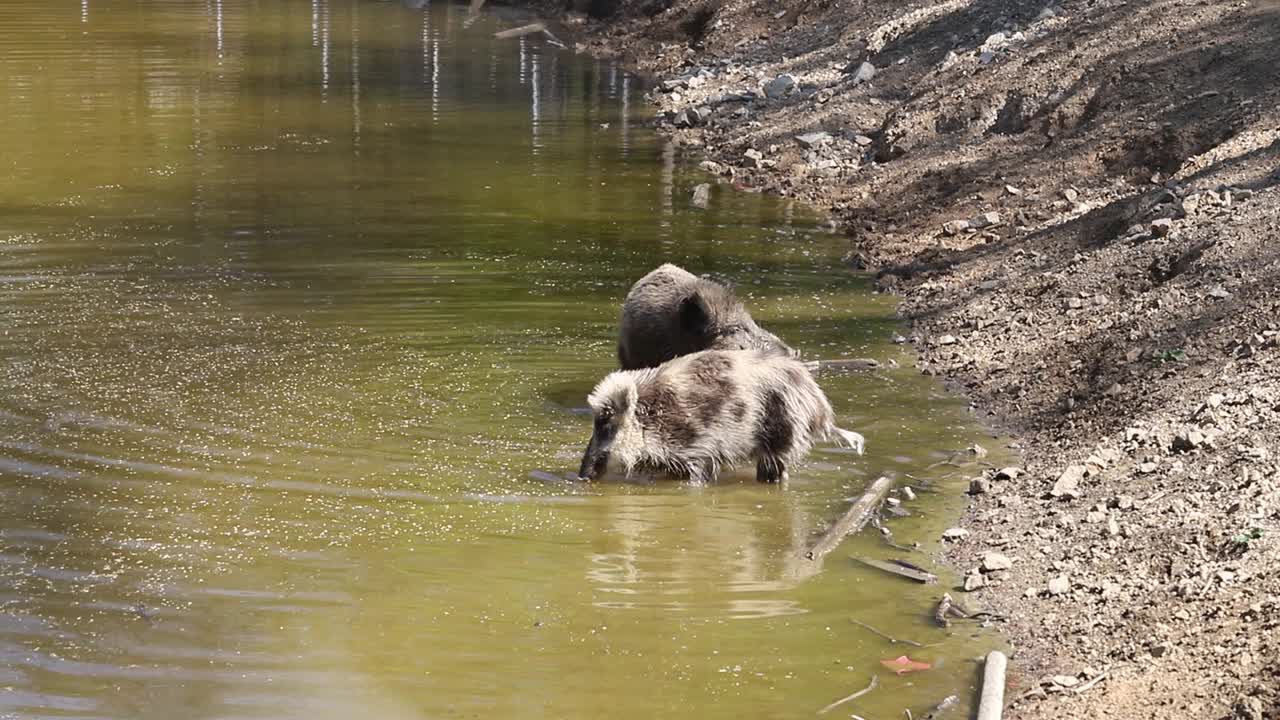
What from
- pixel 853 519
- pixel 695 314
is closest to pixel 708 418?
pixel 853 519

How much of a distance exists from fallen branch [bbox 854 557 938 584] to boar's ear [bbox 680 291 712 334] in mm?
3265

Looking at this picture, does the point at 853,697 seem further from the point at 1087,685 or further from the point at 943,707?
the point at 1087,685

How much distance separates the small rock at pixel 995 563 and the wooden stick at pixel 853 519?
973 millimetres

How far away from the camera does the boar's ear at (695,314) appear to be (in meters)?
13.0

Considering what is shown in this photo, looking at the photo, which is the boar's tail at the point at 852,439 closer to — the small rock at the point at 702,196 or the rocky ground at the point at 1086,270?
the rocky ground at the point at 1086,270

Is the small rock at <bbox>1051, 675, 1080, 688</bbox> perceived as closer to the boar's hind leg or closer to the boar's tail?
the boar's hind leg

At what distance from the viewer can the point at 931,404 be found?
13320 millimetres

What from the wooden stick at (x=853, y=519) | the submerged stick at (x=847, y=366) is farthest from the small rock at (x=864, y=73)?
the wooden stick at (x=853, y=519)

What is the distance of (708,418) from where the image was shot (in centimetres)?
1156

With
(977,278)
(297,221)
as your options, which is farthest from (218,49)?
(977,278)

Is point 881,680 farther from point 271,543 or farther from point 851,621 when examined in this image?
point 271,543

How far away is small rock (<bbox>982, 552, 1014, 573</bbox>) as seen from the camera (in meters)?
9.81

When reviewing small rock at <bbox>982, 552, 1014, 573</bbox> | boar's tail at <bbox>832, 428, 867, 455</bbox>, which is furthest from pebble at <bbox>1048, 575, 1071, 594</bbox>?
boar's tail at <bbox>832, 428, 867, 455</bbox>

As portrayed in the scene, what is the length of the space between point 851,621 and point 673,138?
1835 centimetres
